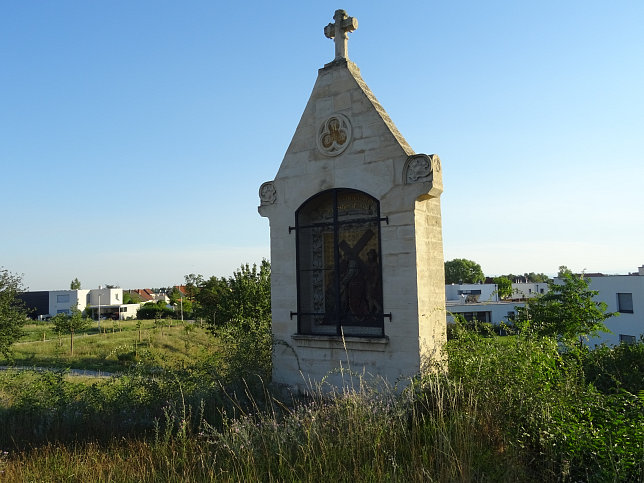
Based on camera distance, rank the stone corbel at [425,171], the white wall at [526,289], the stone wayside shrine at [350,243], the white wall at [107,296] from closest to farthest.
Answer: the stone corbel at [425,171]
the stone wayside shrine at [350,243]
the white wall at [526,289]
the white wall at [107,296]

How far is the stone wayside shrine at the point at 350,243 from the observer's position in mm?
6641

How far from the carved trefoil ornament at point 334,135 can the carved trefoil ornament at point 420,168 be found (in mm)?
1060

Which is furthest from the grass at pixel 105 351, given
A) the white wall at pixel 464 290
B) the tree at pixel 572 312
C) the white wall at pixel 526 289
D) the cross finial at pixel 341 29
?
the white wall at pixel 464 290

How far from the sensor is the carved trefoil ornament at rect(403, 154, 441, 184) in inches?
256

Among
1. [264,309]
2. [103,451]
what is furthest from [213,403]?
[264,309]

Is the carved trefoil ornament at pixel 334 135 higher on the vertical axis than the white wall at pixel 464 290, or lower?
higher

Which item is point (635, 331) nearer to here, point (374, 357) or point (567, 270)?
point (567, 270)

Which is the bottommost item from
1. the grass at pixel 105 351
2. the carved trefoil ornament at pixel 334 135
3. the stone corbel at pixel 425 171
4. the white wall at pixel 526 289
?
the grass at pixel 105 351

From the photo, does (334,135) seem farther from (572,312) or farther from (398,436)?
(572,312)

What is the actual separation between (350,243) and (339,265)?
1.22 ft

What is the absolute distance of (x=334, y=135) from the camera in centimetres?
747

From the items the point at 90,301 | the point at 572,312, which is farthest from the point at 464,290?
the point at 90,301

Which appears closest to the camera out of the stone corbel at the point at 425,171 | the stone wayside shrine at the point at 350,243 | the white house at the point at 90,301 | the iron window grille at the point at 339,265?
the stone corbel at the point at 425,171

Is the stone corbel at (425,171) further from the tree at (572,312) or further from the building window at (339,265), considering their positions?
the tree at (572,312)
